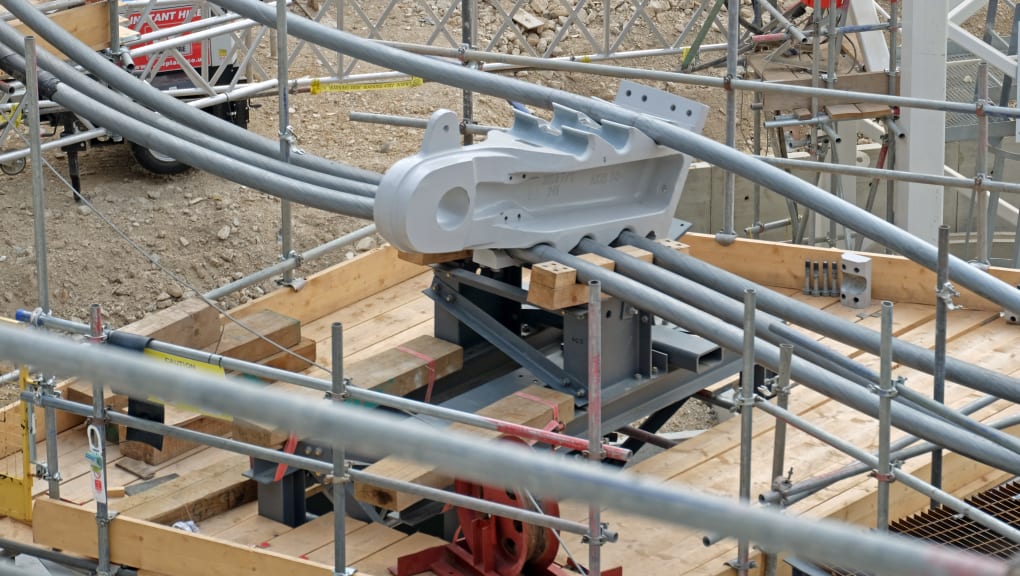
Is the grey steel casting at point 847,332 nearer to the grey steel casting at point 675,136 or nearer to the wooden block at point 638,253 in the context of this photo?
the wooden block at point 638,253

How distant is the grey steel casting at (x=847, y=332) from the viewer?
6.30 meters

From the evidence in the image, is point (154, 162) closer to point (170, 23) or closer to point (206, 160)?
point (170, 23)

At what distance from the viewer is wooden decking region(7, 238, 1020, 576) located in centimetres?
643

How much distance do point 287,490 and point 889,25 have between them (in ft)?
23.2

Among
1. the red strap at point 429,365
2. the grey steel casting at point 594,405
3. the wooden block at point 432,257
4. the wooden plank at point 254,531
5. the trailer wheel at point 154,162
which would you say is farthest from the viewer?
the trailer wheel at point 154,162

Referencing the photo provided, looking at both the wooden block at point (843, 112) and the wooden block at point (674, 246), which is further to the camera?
the wooden block at point (843, 112)

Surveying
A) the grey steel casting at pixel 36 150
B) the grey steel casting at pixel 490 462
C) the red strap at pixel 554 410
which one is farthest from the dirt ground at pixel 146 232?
the grey steel casting at pixel 490 462

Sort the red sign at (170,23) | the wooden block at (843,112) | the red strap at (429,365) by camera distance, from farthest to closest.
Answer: the red sign at (170,23) → the wooden block at (843,112) → the red strap at (429,365)

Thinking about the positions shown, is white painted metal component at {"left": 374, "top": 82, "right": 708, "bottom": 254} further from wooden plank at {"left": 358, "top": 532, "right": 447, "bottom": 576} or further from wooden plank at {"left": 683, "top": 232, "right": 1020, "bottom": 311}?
wooden plank at {"left": 683, "top": 232, "right": 1020, "bottom": 311}

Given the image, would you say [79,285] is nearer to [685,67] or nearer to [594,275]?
[685,67]

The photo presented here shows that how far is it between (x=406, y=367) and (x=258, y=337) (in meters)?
1.05

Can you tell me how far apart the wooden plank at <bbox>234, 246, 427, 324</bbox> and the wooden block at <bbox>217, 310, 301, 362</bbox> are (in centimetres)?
48

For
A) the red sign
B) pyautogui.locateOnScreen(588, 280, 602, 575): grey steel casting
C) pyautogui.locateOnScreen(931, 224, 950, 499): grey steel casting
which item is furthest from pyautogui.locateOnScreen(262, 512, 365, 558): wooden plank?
the red sign

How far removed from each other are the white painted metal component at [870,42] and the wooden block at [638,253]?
5827mm
